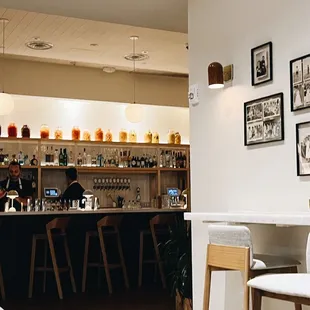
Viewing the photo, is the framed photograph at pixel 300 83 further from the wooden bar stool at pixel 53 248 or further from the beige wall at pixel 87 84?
the beige wall at pixel 87 84

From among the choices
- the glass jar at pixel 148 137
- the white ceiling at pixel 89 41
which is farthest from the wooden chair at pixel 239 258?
the glass jar at pixel 148 137

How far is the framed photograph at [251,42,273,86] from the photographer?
412 cm

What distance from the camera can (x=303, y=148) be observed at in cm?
379

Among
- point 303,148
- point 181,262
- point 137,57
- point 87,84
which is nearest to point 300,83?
point 303,148

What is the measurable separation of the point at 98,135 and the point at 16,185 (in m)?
2.04

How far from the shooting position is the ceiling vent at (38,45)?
8539mm

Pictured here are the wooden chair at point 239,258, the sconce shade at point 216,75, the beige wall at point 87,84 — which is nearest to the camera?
the wooden chair at point 239,258

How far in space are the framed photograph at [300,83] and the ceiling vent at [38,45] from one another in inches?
211

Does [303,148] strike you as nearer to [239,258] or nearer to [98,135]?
[239,258]

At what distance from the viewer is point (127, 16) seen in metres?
5.69

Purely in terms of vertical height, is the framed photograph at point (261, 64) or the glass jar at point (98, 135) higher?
the glass jar at point (98, 135)

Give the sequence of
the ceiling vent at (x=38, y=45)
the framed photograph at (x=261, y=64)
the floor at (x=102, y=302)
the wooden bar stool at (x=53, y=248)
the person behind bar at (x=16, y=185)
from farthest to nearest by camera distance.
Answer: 1. the person behind bar at (x=16, y=185)
2. the ceiling vent at (x=38, y=45)
3. the wooden bar stool at (x=53, y=248)
4. the floor at (x=102, y=302)
5. the framed photograph at (x=261, y=64)

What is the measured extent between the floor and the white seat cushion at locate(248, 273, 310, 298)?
10.2 ft

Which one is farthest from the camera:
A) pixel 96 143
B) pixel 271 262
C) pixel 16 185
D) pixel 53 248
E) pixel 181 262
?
pixel 96 143
